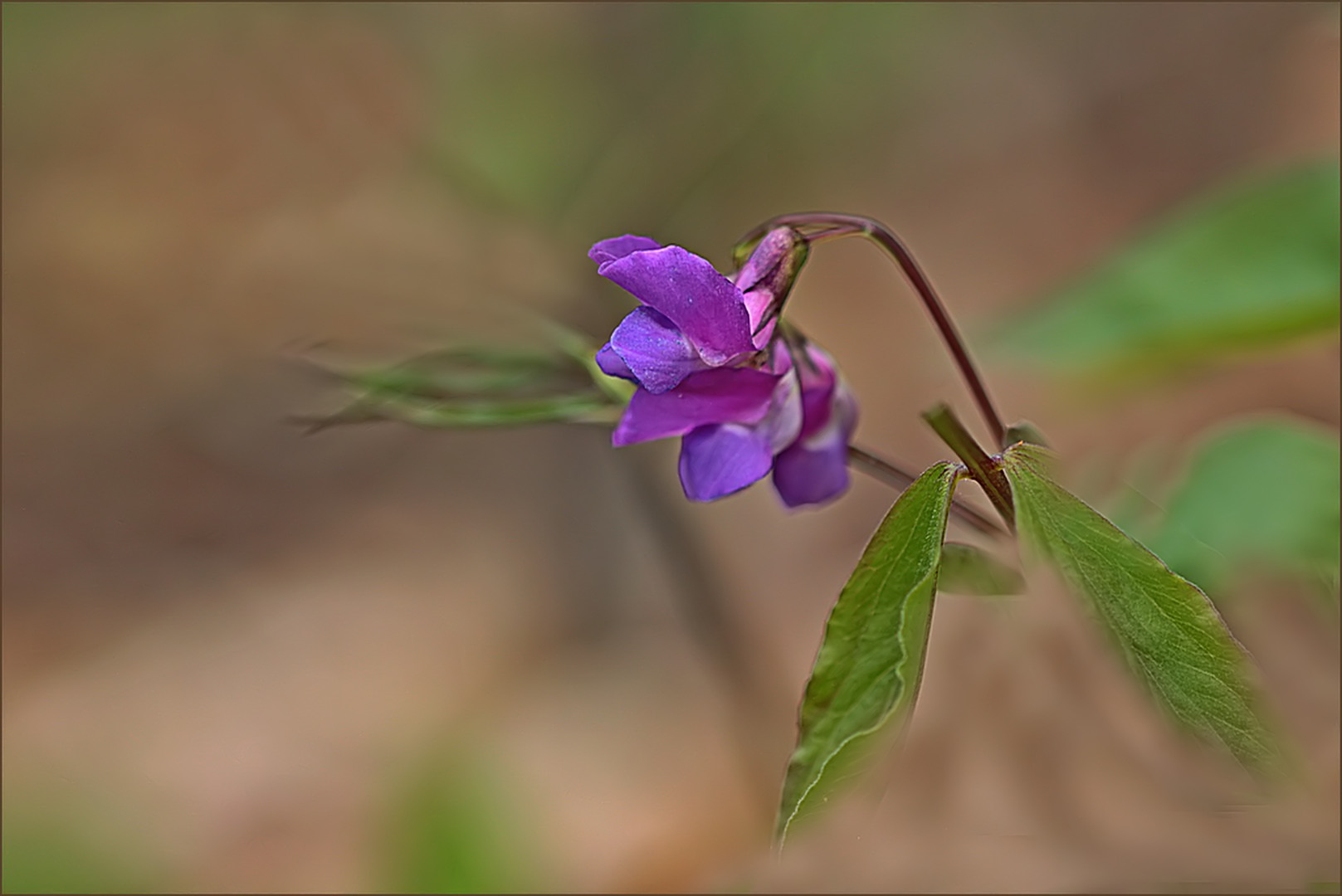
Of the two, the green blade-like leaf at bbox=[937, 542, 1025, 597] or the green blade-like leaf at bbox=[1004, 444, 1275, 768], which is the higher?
the green blade-like leaf at bbox=[937, 542, 1025, 597]

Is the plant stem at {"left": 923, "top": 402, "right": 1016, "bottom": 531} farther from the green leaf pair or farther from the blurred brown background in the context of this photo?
the blurred brown background

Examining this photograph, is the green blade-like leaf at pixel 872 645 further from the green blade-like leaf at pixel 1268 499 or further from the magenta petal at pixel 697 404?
the green blade-like leaf at pixel 1268 499

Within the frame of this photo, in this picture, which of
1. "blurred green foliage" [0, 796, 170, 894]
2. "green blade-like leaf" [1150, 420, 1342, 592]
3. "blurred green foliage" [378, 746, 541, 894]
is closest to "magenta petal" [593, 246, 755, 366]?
"green blade-like leaf" [1150, 420, 1342, 592]

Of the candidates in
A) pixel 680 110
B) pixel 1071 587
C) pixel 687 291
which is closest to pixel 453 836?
pixel 687 291

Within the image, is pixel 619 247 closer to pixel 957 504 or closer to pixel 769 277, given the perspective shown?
pixel 769 277

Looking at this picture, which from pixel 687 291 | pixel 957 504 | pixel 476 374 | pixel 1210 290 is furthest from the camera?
pixel 1210 290

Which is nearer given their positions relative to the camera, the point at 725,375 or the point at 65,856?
the point at 725,375
